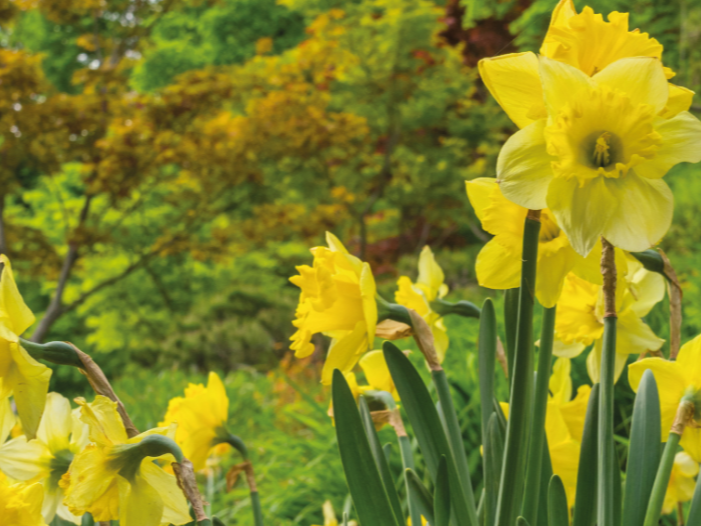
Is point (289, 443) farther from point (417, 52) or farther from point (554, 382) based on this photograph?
point (417, 52)

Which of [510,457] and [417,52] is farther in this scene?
[417,52]

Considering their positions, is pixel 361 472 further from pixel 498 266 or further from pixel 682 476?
pixel 682 476

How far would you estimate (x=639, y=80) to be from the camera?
15.4 inches

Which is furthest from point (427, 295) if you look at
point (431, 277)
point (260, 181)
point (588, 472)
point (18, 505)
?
point (260, 181)

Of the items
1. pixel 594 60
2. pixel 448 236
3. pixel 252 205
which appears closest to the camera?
pixel 594 60

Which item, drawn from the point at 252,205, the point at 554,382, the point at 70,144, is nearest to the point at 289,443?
the point at 554,382

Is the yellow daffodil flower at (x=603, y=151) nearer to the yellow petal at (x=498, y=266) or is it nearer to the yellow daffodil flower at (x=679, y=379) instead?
the yellow petal at (x=498, y=266)

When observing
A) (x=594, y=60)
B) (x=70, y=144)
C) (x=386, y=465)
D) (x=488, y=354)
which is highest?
(x=70, y=144)

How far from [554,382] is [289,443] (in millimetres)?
1458

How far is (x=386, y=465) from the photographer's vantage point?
60 centimetres

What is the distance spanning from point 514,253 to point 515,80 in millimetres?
141

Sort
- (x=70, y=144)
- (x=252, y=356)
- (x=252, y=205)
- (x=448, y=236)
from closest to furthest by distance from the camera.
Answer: (x=70, y=144), (x=252, y=205), (x=252, y=356), (x=448, y=236)

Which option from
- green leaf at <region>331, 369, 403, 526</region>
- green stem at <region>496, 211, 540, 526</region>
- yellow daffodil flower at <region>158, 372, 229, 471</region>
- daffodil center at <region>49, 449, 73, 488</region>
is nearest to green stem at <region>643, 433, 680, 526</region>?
green stem at <region>496, 211, 540, 526</region>

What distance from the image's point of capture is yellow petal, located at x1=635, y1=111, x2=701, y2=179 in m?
0.40
